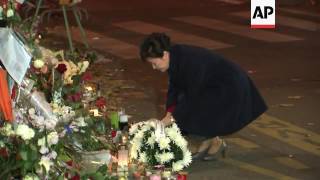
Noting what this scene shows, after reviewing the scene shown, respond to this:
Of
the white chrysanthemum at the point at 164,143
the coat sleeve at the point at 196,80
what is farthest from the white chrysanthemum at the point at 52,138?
the coat sleeve at the point at 196,80

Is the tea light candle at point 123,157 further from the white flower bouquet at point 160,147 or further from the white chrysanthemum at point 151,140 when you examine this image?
the white chrysanthemum at point 151,140

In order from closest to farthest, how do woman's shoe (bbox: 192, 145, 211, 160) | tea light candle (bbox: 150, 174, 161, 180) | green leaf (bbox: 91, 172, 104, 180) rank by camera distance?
green leaf (bbox: 91, 172, 104, 180), tea light candle (bbox: 150, 174, 161, 180), woman's shoe (bbox: 192, 145, 211, 160)

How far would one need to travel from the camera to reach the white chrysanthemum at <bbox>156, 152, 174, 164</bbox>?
20.0 ft

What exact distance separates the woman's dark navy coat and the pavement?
1.50ft

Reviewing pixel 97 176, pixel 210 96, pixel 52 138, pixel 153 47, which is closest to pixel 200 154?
pixel 210 96

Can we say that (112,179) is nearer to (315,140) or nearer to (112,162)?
(112,162)

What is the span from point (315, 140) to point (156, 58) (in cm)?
235

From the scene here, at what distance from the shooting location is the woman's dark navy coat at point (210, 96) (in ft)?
23.1

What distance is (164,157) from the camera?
6.11 m

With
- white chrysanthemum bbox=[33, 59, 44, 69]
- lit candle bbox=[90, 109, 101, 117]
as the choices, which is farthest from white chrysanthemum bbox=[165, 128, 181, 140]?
white chrysanthemum bbox=[33, 59, 44, 69]

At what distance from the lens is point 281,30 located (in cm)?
1585

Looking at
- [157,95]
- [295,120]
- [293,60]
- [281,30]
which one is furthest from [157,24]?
[295,120]

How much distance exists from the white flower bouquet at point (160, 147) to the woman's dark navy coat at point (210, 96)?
0.79 meters

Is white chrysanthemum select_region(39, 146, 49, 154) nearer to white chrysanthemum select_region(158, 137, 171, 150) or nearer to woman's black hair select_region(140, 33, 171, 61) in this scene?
white chrysanthemum select_region(158, 137, 171, 150)
